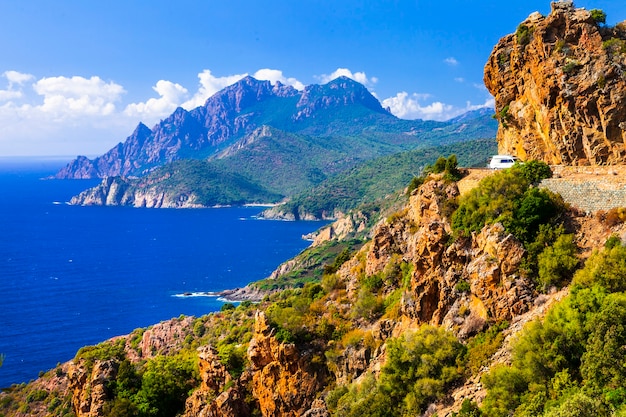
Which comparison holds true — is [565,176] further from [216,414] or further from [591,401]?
[216,414]

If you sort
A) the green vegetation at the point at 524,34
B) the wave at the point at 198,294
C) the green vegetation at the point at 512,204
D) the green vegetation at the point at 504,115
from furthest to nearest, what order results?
the wave at the point at 198,294 → the green vegetation at the point at 504,115 → the green vegetation at the point at 524,34 → the green vegetation at the point at 512,204

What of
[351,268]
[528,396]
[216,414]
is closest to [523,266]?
[528,396]

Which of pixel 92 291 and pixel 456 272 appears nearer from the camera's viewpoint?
pixel 456 272

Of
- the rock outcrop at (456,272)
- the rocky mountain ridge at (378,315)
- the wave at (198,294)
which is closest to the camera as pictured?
the rock outcrop at (456,272)

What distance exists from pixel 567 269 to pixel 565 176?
21.5 feet

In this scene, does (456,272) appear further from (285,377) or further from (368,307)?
(285,377)

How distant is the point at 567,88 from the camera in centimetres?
3372

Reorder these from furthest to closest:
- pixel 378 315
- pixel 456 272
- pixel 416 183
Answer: pixel 416 183, pixel 378 315, pixel 456 272

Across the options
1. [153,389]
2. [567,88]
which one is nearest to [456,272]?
[567,88]

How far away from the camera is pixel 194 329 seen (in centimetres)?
7350

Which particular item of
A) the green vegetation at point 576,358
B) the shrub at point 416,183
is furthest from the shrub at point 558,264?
the shrub at point 416,183

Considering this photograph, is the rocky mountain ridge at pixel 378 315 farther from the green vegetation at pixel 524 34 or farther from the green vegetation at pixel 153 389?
the green vegetation at pixel 524 34

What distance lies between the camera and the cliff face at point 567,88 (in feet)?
106

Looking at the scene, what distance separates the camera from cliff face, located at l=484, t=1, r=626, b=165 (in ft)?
106
